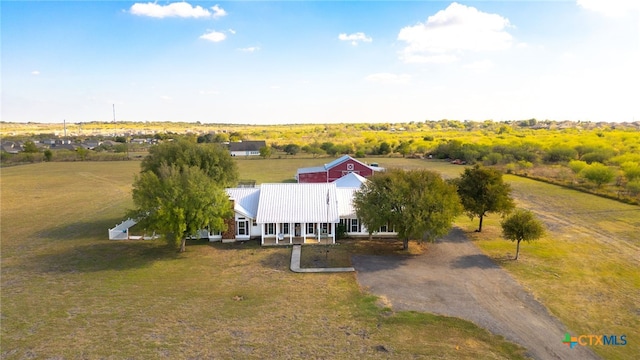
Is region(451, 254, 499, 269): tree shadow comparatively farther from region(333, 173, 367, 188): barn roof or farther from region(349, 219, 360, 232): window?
region(333, 173, 367, 188): barn roof

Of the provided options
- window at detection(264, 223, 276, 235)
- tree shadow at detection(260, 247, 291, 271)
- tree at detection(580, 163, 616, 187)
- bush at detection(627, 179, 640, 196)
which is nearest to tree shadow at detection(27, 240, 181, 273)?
tree shadow at detection(260, 247, 291, 271)

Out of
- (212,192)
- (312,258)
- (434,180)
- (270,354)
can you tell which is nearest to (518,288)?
(434,180)

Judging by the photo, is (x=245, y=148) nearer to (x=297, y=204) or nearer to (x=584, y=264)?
(x=297, y=204)

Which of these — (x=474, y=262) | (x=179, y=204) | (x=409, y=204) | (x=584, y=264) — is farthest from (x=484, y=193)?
(x=179, y=204)

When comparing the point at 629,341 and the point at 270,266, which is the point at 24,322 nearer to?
the point at 270,266

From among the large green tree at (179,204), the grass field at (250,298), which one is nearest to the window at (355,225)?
the grass field at (250,298)

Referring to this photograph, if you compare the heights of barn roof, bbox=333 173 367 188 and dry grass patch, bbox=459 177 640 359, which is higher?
barn roof, bbox=333 173 367 188
